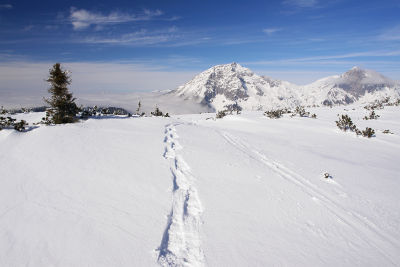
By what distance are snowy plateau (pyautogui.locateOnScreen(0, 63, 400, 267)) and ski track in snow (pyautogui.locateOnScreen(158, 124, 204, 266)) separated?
0.9 inches

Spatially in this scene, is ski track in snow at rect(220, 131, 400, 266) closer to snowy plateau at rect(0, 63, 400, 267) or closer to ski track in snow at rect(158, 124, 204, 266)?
snowy plateau at rect(0, 63, 400, 267)

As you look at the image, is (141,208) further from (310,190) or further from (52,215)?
(310,190)

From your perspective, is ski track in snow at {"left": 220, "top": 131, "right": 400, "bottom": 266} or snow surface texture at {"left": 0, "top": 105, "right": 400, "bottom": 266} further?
ski track in snow at {"left": 220, "top": 131, "right": 400, "bottom": 266}

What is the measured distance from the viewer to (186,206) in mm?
5102

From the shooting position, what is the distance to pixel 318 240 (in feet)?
13.8

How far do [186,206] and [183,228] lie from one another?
0.82 meters

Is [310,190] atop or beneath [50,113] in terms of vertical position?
beneath

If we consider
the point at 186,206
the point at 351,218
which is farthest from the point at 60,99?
the point at 351,218

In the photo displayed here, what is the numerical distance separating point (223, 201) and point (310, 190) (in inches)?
115

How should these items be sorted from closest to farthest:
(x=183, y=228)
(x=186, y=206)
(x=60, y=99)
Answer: (x=183, y=228) < (x=186, y=206) < (x=60, y=99)

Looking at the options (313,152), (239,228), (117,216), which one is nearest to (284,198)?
(239,228)

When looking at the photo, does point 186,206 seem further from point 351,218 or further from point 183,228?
point 351,218

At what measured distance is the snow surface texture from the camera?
3611 mm

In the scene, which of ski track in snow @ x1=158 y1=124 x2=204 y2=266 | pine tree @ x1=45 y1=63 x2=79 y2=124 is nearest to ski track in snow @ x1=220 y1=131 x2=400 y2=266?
ski track in snow @ x1=158 y1=124 x2=204 y2=266
